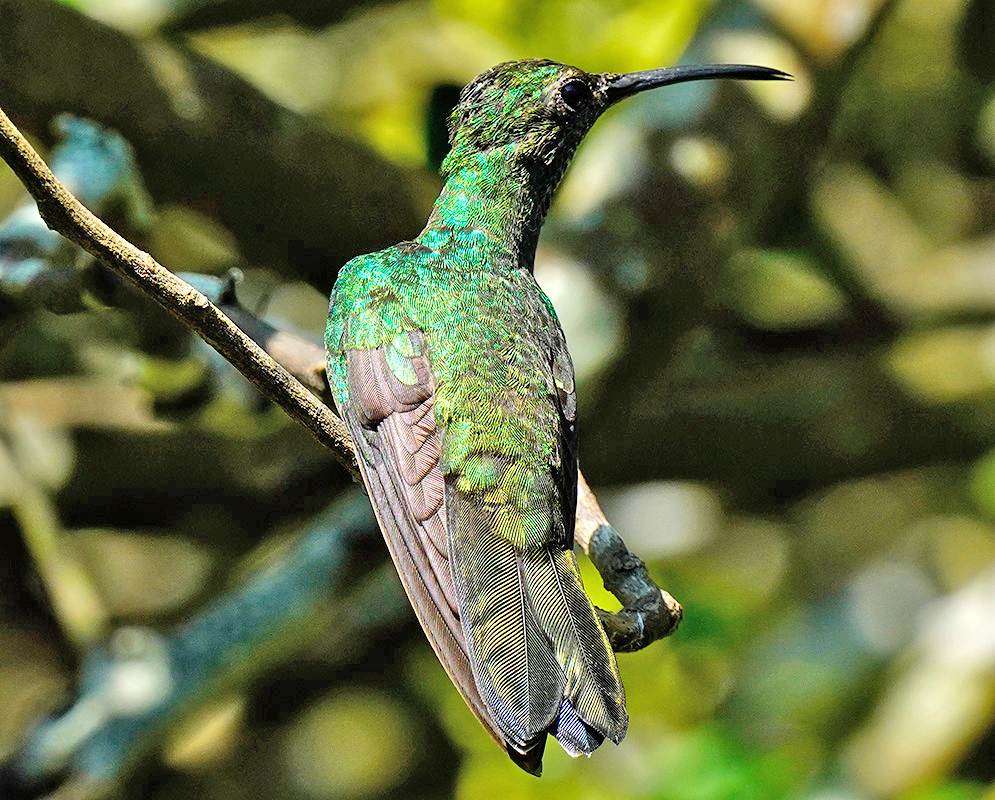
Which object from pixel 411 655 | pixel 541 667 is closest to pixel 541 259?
pixel 411 655

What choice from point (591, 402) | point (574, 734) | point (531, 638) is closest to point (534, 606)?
point (531, 638)

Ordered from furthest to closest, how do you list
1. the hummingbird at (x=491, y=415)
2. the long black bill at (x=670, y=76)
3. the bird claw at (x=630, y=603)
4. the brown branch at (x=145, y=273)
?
the long black bill at (x=670, y=76)
the bird claw at (x=630, y=603)
the hummingbird at (x=491, y=415)
the brown branch at (x=145, y=273)

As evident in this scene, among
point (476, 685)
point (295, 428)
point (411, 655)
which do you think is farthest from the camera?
point (411, 655)

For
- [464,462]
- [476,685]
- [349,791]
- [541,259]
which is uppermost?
[541,259]

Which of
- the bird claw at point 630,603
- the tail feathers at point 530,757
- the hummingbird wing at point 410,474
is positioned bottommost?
the tail feathers at point 530,757

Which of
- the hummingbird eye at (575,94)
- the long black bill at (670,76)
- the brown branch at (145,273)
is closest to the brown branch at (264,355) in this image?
the brown branch at (145,273)

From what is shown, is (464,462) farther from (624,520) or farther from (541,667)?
(624,520)

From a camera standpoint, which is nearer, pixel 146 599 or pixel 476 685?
pixel 476 685

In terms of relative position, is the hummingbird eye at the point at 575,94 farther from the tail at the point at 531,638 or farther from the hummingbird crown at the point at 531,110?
the tail at the point at 531,638
